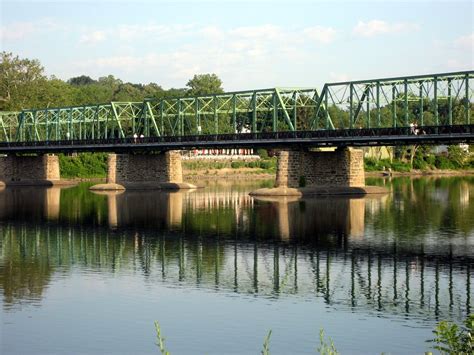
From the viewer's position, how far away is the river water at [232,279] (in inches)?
1400

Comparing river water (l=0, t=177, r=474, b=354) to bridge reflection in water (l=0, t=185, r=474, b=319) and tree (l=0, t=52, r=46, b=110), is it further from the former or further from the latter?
tree (l=0, t=52, r=46, b=110)

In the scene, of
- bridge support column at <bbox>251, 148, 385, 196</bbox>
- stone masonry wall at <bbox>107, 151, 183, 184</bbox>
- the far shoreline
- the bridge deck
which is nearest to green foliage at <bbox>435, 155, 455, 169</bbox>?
the far shoreline

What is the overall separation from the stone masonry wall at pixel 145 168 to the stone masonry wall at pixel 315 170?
21.8 metres

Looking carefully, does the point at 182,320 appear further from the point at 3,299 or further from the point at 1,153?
the point at 1,153

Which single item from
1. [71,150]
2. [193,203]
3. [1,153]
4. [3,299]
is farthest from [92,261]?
[1,153]

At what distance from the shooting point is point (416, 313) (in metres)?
39.0

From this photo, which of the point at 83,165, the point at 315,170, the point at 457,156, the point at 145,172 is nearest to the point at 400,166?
the point at 457,156

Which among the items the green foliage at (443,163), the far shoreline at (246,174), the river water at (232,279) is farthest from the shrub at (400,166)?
the river water at (232,279)

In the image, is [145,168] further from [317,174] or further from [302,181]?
[317,174]

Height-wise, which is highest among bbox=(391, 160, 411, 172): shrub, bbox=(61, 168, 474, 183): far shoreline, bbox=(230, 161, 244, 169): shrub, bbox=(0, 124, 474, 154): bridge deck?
bbox=(0, 124, 474, 154): bridge deck

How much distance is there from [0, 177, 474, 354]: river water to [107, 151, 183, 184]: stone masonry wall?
40.7 metres

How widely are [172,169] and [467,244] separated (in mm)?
71498

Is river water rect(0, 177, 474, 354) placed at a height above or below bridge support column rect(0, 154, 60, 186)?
below

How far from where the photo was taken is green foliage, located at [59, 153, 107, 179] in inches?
6531
